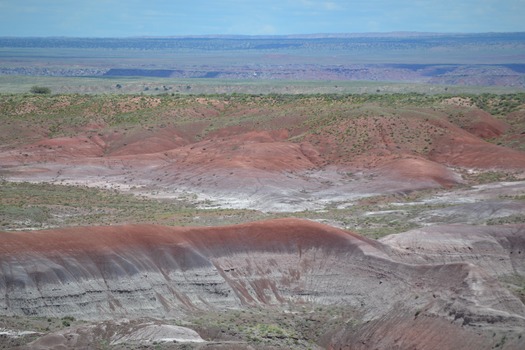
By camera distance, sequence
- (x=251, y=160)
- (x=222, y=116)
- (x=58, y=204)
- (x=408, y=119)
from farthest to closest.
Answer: (x=222, y=116) < (x=408, y=119) < (x=251, y=160) < (x=58, y=204)

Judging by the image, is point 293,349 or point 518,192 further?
point 518,192

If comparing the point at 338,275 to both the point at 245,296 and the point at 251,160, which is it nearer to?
the point at 245,296

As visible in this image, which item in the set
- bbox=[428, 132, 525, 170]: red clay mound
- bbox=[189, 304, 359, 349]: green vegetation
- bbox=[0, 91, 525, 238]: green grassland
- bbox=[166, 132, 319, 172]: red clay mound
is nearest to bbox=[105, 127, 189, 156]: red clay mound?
bbox=[0, 91, 525, 238]: green grassland

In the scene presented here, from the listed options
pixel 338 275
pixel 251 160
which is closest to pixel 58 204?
pixel 251 160

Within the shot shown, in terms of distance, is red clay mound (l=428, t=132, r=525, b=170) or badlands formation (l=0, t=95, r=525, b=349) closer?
badlands formation (l=0, t=95, r=525, b=349)

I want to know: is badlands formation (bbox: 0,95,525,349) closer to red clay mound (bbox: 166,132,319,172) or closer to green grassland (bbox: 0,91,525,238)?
red clay mound (bbox: 166,132,319,172)

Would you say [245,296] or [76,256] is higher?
[76,256]

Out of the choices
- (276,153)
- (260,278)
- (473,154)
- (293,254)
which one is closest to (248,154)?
(276,153)

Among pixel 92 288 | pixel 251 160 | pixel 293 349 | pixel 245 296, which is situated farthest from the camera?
pixel 251 160
